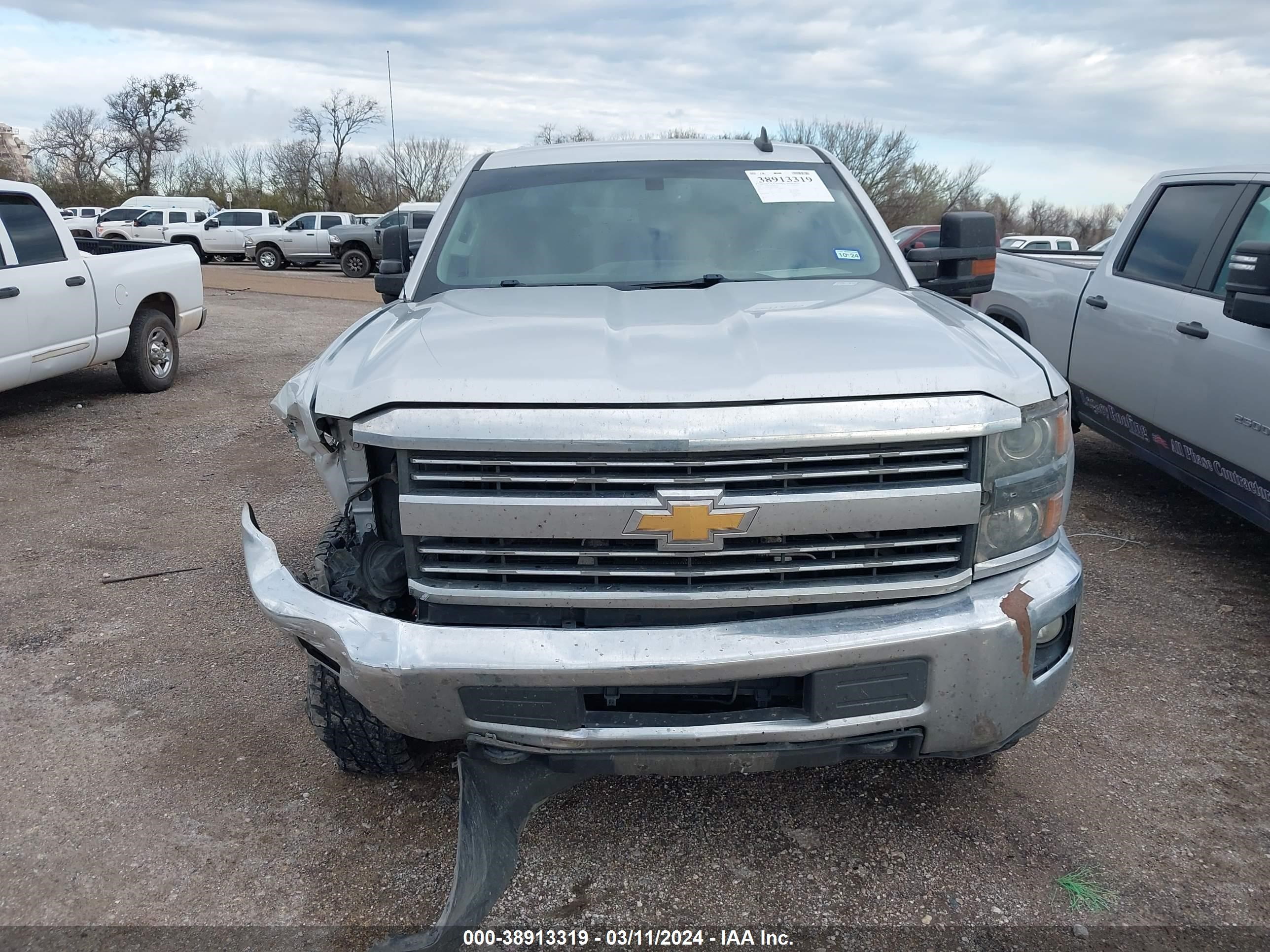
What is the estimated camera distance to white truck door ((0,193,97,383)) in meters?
6.89

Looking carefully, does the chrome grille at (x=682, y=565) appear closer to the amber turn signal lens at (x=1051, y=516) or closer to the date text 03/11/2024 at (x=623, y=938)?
the amber turn signal lens at (x=1051, y=516)

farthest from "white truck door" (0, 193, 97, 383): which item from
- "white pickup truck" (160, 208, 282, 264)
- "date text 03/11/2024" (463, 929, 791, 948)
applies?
"white pickup truck" (160, 208, 282, 264)

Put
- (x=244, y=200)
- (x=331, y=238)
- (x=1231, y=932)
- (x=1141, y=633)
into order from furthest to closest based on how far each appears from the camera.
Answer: (x=244, y=200), (x=331, y=238), (x=1141, y=633), (x=1231, y=932)

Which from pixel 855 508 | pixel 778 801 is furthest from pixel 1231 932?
pixel 855 508

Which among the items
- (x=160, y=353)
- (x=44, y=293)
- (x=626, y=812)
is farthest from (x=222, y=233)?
(x=626, y=812)

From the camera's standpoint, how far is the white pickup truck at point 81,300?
6891mm

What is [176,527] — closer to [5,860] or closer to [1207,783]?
[5,860]

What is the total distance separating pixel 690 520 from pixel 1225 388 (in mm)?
3240

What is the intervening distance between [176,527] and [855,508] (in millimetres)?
4230

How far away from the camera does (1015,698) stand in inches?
87.9

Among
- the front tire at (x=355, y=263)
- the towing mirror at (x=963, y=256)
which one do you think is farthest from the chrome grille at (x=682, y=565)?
the front tire at (x=355, y=263)

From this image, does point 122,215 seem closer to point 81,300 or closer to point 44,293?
point 81,300

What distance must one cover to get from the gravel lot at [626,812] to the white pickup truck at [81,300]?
3.30 meters

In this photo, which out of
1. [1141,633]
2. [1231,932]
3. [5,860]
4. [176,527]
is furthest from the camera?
[176,527]
